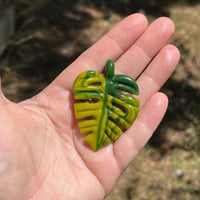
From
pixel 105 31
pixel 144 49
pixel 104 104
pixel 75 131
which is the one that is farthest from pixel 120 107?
pixel 105 31

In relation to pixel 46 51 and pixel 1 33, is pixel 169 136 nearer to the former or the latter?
pixel 46 51

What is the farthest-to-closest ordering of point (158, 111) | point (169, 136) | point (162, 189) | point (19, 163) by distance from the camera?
point (169, 136)
point (162, 189)
point (158, 111)
point (19, 163)

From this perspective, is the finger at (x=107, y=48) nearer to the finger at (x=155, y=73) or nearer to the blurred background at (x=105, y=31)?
the finger at (x=155, y=73)

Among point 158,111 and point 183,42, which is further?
point 183,42

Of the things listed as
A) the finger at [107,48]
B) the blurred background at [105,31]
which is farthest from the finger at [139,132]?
the blurred background at [105,31]

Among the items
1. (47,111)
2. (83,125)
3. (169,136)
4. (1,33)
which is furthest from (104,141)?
(1,33)

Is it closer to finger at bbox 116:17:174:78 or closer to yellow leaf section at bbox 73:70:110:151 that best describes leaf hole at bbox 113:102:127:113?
yellow leaf section at bbox 73:70:110:151
